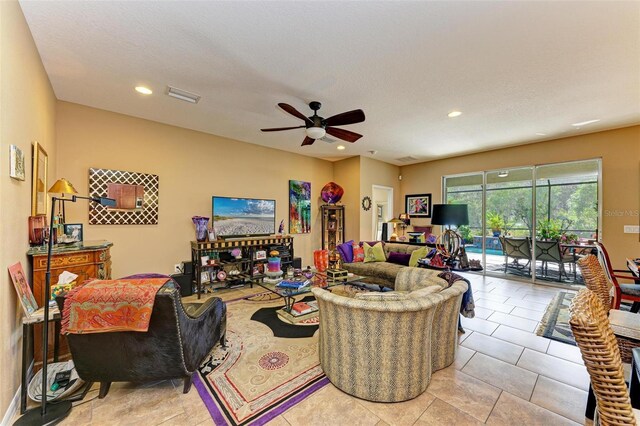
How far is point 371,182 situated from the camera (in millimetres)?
6629

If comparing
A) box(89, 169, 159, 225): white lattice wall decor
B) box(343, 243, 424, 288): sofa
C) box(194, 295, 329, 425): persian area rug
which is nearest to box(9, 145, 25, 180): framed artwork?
box(89, 169, 159, 225): white lattice wall decor

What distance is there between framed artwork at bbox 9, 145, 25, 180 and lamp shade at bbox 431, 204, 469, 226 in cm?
592

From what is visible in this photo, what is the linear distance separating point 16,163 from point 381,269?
173 inches

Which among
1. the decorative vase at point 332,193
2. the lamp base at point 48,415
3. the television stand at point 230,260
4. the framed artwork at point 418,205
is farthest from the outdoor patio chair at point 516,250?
the lamp base at point 48,415

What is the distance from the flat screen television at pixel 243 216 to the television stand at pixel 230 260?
22 cm

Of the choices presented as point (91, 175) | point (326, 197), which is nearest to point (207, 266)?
point (91, 175)

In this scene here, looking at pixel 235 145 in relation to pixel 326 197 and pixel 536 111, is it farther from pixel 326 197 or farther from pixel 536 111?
pixel 536 111

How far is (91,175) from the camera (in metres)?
3.64

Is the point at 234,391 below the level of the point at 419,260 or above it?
below

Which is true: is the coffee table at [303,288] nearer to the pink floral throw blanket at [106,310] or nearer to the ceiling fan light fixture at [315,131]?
the pink floral throw blanket at [106,310]

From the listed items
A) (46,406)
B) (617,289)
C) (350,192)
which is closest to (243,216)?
(350,192)

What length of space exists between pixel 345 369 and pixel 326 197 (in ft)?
15.3

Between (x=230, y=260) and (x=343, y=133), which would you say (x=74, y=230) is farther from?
(x=343, y=133)

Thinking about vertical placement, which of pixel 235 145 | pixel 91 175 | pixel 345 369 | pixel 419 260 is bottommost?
pixel 345 369
